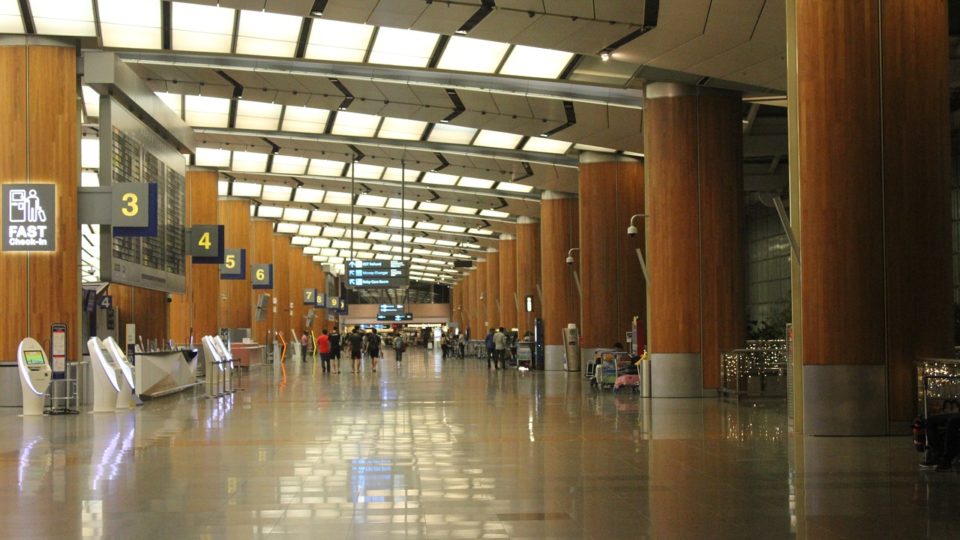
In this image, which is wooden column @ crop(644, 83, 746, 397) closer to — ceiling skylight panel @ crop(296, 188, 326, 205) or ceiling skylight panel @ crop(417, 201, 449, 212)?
ceiling skylight panel @ crop(296, 188, 326, 205)

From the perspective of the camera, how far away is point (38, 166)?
1895cm

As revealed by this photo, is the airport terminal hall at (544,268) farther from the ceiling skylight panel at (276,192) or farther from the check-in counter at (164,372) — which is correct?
the ceiling skylight panel at (276,192)

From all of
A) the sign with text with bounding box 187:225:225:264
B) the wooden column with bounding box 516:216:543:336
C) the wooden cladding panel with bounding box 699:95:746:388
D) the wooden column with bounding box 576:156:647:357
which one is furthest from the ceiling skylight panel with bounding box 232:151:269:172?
the wooden cladding panel with bounding box 699:95:746:388

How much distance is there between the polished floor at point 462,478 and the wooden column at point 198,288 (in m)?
17.4

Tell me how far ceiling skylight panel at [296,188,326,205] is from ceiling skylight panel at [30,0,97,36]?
2346cm

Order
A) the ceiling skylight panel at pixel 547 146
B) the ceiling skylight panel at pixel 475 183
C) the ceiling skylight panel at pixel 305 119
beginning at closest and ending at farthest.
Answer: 1. the ceiling skylight panel at pixel 305 119
2. the ceiling skylight panel at pixel 547 146
3. the ceiling skylight panel at pixel 475 183

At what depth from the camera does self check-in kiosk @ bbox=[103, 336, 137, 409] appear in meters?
19.0

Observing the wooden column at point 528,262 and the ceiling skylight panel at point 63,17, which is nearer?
the ceiling skylight panel at point 63,17

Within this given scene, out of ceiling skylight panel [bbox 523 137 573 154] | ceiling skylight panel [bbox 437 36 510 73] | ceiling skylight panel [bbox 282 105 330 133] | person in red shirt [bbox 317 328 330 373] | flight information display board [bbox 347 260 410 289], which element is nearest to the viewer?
ceiling skylight panel [bbox 437 36 510 73]

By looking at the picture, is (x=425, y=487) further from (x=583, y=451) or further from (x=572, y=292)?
(x=572, y=292)

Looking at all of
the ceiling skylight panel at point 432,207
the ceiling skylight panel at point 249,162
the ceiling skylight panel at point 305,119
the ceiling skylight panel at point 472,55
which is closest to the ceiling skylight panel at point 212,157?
the ceiling skylight panel at point 249,162

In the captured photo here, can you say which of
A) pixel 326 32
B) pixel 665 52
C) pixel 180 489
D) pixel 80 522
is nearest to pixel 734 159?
pixel 665 52

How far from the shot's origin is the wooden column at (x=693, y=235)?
2045cm

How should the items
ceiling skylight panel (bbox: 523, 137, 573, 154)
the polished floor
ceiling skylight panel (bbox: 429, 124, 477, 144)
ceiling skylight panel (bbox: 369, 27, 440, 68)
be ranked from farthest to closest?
ceiling skylight panel (bbox: 523, 137, 573, 154) < ceiling skylight panel (bbox: 429, 124, 477, 144) < ceiling skylight panel (bbox: 369, 27, 440, 68) < the polished floor
